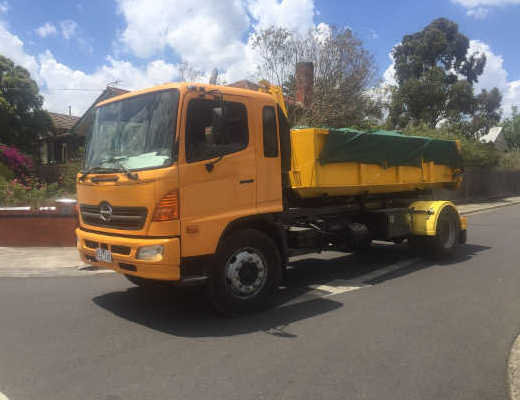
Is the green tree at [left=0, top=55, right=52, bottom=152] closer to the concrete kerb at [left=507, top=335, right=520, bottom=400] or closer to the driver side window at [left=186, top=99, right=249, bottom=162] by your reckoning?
the driver side window at [left=186, top=99, right=249, bottom=162]

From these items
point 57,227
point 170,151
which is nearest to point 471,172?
point 57,227

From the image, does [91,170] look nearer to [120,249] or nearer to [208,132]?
[120,249]

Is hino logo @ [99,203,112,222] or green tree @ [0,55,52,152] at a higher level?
green tree @ [0,55,52,152]

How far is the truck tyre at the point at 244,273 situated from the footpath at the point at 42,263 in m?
3.60

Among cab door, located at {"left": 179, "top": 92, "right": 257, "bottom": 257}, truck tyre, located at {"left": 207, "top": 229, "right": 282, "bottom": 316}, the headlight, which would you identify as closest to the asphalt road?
truck tyre, located at {"left": 207, "top": 229, "right": 282, "bottom": 316}

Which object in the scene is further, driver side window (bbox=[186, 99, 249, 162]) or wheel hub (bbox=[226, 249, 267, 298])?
wheel hub (bbox=[226, 249, 267, 298])

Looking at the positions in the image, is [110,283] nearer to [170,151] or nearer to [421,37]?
[170,151]

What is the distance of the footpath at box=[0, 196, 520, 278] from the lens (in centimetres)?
768

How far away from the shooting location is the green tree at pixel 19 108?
2016 centimetres

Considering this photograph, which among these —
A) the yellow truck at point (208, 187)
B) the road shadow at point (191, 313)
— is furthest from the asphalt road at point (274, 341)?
the yellow truck at point (208, 187)

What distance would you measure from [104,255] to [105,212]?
19.1 inches

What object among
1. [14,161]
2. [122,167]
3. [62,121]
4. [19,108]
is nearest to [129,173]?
[122,167]

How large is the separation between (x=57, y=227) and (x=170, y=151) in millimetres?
6560

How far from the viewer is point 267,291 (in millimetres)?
5305
